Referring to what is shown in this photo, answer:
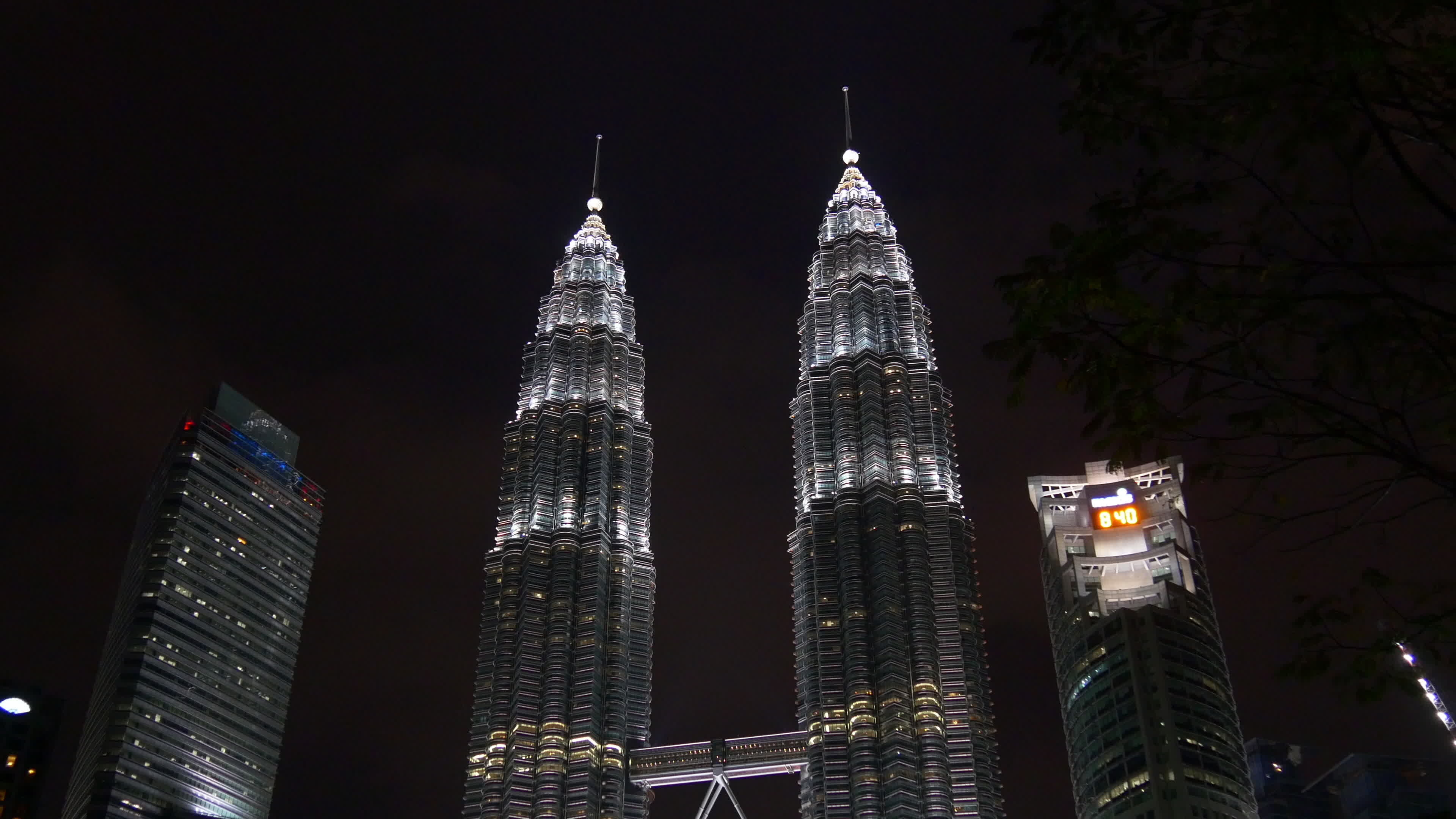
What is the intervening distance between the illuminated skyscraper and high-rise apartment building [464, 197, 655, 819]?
19935 millimetres

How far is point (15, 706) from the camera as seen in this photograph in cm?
13712

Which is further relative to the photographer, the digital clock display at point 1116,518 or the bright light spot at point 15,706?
the digital clock display at point 1116,518

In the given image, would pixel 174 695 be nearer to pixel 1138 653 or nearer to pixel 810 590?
pixel 810 590

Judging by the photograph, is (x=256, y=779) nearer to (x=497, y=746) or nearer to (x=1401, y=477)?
(x=497, y=746)

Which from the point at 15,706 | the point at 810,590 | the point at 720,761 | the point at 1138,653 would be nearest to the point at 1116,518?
the point at 1138,653

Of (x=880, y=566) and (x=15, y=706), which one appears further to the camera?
(x=880, y=566)

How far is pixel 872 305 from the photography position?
610ft

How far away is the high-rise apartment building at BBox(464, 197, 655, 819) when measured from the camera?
159875 mm

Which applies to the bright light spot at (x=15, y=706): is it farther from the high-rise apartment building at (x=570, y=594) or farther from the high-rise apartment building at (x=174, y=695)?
the high-rise apartment building at (x=570, y=594)

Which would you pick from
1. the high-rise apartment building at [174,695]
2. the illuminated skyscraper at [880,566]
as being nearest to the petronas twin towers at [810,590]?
the illuminated skyscraper at [880,566]

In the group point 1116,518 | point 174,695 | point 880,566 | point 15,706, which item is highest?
point 1116,518

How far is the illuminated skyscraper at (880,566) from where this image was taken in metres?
150

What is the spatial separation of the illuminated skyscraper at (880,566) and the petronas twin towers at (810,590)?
0.24 meters

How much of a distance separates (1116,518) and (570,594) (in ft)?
202
